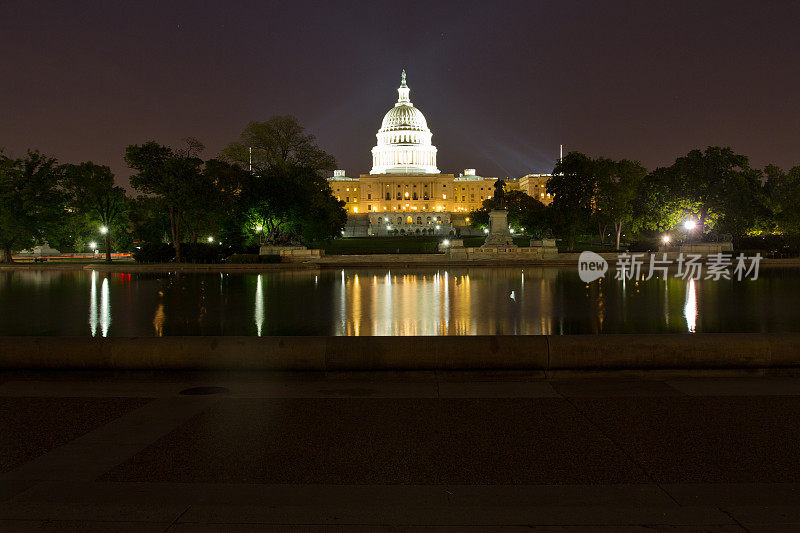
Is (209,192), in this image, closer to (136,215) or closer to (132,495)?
(136,215)

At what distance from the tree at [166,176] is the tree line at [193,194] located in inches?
2.8

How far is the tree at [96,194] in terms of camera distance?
5741 centimetres

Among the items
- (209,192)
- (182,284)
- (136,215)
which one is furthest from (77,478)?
(136,215)

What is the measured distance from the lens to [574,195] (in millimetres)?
60750

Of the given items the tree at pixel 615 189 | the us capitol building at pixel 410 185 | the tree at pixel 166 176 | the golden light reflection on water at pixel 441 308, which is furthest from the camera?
the us capitol building at pixel 410 185

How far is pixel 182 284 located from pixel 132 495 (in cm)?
2549

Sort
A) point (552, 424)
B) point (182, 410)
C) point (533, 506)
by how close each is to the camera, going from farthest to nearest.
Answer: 1. point (182, 410)
2. point (552, 424)
3. point (533, 506)

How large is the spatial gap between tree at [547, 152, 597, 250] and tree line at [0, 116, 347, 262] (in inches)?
866

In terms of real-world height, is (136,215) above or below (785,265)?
above

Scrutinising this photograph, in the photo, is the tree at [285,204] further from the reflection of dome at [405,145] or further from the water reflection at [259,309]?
the reflection of dome at [405,145]

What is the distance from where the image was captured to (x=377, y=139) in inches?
7800

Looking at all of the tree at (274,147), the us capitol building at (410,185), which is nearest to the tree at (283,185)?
the tree at (274,147)

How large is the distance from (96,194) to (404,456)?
5948 cm

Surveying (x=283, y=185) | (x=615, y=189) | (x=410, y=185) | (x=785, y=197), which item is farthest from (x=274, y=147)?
(x=410, y=185)
